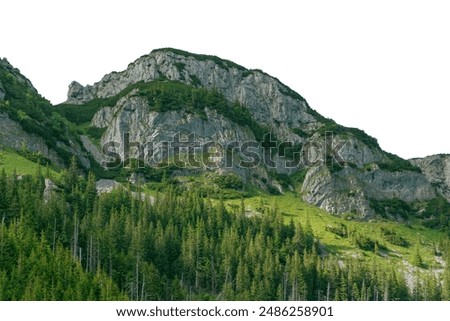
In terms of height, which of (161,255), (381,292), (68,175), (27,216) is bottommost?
(381,292)

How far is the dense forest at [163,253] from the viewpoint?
107812mm

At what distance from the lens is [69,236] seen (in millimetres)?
135000

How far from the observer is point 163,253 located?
5915 inches

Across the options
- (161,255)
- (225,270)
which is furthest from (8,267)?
(225,270)

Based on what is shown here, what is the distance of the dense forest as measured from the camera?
10781 cm

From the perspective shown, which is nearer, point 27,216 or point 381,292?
point 27,216

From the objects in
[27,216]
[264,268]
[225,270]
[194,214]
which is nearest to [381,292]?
[264,268]

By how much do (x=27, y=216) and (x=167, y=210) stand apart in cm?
5942

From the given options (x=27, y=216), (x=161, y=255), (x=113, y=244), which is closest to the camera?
(x=27, y=216)

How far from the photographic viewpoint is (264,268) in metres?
152
